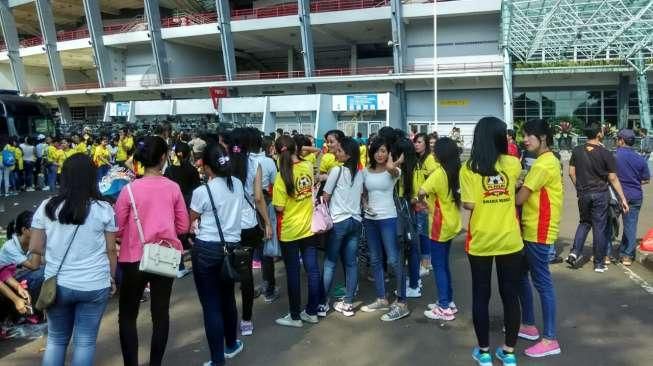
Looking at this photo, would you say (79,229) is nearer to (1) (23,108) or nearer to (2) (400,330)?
(2) (400,330)

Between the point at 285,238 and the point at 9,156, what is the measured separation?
43.6 ft

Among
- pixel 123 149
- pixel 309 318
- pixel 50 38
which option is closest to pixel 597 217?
pixel 309 318

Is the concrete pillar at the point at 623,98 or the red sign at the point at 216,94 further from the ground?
the red sign at the point at 216,94

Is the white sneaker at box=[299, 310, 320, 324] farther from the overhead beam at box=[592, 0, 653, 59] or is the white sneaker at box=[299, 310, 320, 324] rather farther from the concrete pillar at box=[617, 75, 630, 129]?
the concrete pillar at box=[617, 75, 630, 129]

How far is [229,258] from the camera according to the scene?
3.67 m

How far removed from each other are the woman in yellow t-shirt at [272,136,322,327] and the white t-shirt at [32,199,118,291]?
5.44 feet

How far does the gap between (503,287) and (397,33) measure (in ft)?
91.7

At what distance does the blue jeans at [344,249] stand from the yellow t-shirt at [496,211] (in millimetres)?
1296

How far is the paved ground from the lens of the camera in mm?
3938

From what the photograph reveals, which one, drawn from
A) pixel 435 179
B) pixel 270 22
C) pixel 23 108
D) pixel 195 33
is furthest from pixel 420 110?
pixel 435 179

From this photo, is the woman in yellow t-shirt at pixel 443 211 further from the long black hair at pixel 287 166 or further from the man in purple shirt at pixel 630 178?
the man in purple shirt at pixel 630 178

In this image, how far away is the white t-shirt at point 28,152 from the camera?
15.5 meters

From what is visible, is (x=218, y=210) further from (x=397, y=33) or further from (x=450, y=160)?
(x=397, y=33)

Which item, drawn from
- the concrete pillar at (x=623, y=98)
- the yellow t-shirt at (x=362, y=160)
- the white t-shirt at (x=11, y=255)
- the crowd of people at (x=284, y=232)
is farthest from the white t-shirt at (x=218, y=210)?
the concrete pillar at (x=623, y=98)
